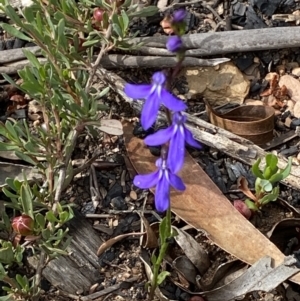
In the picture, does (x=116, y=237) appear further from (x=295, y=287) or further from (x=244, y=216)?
(x=295, y=287)

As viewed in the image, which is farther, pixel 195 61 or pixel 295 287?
pixel 195 61

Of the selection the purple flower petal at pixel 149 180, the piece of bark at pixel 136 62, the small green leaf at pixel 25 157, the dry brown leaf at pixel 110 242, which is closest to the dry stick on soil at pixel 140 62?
the piece of bark at pixel 136 62

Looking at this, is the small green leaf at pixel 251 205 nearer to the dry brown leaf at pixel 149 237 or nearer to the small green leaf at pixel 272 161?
the small green leaf at pixel 272 161

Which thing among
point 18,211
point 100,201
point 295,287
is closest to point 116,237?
point 100,201

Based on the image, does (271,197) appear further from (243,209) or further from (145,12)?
(145,12)

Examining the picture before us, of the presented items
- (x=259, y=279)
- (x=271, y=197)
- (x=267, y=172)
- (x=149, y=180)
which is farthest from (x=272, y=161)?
(x=149, y=180)

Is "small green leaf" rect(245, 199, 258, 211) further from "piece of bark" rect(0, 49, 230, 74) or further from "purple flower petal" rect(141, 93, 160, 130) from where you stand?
"purple flower petal" rect(141, 93, 160, 130)
